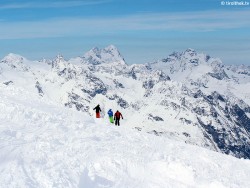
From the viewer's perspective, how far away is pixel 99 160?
25516 millimetres

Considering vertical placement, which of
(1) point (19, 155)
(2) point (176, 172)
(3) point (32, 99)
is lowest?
(2) point (176, 172)

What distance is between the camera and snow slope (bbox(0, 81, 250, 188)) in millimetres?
22750

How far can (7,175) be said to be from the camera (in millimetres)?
21359

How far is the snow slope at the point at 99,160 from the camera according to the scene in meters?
22.8

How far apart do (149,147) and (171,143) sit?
9.09ft

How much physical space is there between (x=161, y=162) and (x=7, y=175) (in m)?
9.56

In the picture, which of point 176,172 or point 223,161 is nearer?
point 176,172

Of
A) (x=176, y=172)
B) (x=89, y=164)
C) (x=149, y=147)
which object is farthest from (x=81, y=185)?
(x=149, y=147)

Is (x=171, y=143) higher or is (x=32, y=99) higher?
(x=32, y=99)

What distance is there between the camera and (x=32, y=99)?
4841 cm

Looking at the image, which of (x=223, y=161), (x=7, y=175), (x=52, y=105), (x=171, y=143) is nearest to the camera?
(x=7, y=175)

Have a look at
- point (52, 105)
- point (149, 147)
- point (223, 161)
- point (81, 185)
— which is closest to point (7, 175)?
point (81, 185)

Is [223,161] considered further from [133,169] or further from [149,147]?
[133,169]

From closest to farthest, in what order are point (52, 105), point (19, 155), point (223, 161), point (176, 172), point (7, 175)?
point (7, 175), point (19, 155), point (176, 172), point (223, 161), point (52, 105)
